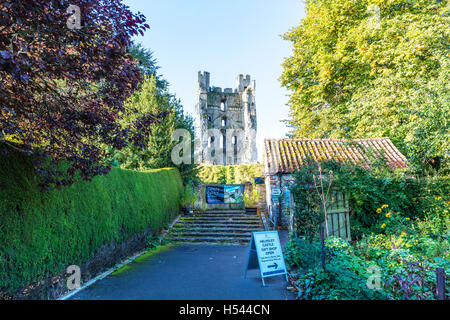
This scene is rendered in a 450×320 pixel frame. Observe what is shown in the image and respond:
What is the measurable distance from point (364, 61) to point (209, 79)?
29.9 m

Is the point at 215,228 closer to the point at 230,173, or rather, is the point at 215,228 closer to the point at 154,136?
the point at 154,136

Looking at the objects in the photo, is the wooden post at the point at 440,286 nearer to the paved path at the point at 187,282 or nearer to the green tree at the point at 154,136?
the paved path at the point at 187,282

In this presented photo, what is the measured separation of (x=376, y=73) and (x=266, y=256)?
1225 centimetres

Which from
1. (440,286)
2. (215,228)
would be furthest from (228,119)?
(440,286)

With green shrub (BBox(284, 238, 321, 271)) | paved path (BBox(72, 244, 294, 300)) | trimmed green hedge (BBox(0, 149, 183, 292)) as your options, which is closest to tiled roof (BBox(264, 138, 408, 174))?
green shrub (BBox(284, 238, 321, 271))

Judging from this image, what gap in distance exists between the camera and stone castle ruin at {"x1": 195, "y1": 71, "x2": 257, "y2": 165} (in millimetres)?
36875

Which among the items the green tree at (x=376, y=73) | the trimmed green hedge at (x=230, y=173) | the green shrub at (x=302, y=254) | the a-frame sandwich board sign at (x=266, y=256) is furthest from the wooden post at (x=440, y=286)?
the trimmed green hedge at (x=230, y=173)

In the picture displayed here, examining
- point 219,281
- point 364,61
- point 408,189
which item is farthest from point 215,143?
point 219,281

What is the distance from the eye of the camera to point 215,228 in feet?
38.2

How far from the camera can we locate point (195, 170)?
15273 mm

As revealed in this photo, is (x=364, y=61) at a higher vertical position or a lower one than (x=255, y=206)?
higher

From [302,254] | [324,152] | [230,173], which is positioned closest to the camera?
[302,254]
